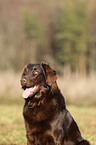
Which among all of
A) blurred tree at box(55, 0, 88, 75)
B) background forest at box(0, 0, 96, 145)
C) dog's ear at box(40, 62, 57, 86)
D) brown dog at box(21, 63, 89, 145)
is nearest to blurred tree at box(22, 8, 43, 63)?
background forest at box(0, 0, 96, 145)

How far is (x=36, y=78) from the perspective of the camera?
394 centimetres

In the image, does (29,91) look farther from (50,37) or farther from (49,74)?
A: (50,37)

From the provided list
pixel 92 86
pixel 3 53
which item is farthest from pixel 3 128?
pixel 3 53

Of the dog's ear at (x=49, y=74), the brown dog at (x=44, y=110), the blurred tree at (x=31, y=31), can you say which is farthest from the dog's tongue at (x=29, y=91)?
the blurred tree at (x=31, y=31)

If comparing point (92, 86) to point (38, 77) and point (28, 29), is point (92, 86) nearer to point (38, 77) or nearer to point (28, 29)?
point (38, 77)

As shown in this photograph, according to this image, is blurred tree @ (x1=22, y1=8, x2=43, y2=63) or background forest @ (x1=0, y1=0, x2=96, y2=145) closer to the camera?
background forest @ (x1=0, y1=0, x2=96, y2=145)

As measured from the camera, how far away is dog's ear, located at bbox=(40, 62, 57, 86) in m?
3.95

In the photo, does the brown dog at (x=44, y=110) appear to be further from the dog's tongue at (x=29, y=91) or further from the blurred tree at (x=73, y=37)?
the blurred tree at (x=73, y=37)

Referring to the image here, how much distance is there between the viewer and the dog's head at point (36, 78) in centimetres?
389

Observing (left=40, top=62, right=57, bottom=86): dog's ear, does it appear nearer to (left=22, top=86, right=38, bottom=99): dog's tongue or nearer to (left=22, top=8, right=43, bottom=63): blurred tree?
(left=22, top=86, right=38, bottom=99): dog's tongue

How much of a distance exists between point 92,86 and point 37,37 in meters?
20.1

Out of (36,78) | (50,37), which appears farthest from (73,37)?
(36,78)

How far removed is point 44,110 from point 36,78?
1.68 feet

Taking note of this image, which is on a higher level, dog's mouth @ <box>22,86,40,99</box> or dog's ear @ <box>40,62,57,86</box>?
dog's ear @ <box>40,62,57,86</box>
